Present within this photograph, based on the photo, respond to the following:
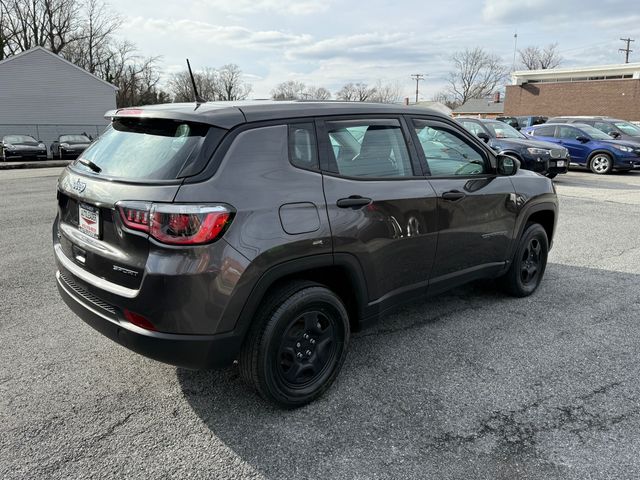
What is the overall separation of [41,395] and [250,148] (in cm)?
197

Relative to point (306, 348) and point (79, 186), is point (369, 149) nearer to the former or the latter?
point (306, 348)

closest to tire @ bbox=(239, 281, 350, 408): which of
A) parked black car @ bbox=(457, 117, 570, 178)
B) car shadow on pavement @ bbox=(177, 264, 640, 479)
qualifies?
car shadow on pavement @ bbox=(177, 264, 640, 479)

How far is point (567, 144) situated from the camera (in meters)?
16.4

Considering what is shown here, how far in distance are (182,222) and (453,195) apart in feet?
6.89

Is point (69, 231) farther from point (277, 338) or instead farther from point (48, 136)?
point (48, 136)

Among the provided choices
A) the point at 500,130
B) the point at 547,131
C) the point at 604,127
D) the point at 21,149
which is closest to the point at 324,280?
the point at 500,130

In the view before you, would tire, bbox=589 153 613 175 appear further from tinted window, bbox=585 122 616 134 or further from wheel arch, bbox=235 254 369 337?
wheel arch, bbox=235 254 369 337

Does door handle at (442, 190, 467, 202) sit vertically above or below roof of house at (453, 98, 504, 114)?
below

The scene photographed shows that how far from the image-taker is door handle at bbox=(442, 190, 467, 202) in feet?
11.6

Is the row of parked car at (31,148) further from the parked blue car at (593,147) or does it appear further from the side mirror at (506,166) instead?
the side mirror at (506,166)

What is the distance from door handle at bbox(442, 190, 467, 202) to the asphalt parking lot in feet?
3.58

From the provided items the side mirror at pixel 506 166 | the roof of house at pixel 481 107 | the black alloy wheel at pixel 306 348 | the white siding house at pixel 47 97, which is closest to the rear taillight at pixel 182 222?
the black alloy wheel at pixel 306 348

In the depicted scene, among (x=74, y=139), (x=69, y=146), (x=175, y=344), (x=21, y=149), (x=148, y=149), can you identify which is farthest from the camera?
(x=74, y=139)

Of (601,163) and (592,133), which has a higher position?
(592,133)
